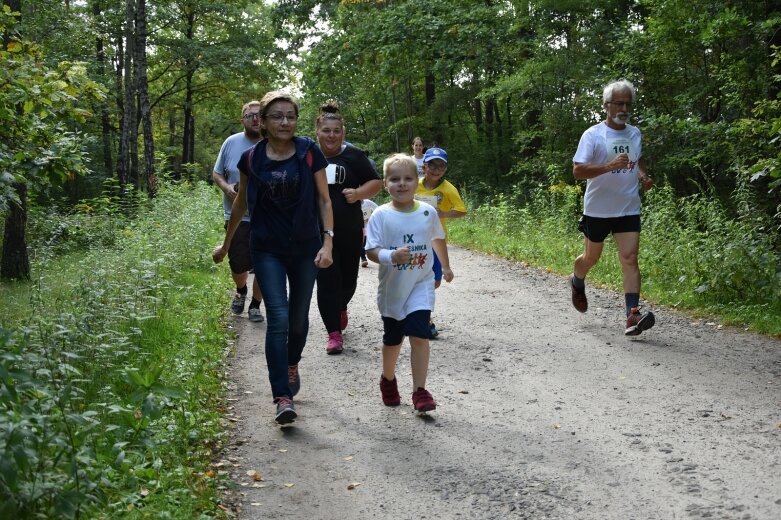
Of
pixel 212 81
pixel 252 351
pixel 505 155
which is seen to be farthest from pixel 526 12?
pixel 212 81

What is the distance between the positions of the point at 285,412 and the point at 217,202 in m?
19.9

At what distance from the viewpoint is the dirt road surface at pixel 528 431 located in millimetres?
4469

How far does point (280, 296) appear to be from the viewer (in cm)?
589

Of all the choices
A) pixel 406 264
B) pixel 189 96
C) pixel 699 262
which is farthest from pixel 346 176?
pixel 189 96

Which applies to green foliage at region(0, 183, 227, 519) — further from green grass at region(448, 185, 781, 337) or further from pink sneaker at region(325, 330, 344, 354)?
green grass at region(448, 185, 781, 337)

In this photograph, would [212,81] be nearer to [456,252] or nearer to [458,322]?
[456,252]

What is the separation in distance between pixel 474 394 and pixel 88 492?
3.53m

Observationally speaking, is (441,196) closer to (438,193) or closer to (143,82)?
(438,193)

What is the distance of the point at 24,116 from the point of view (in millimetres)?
7125

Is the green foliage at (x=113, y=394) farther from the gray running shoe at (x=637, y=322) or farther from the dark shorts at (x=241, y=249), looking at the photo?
the gray running shoe at (x=637, y=322)

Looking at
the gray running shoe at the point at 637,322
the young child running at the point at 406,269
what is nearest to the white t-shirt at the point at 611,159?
the gray running shoe at the point at 637,322

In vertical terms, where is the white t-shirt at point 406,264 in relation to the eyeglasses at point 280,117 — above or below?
below

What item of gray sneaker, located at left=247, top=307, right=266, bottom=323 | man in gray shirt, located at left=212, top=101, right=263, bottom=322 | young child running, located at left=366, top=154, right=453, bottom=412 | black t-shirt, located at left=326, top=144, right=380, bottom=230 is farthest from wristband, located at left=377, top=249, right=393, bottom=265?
gray sneaker, located at left=247, top=307, right=266, bottom=323

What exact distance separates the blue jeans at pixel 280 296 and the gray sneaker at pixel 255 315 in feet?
12.3
